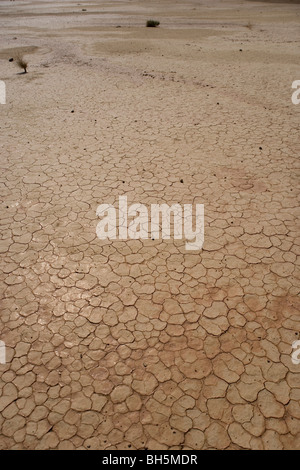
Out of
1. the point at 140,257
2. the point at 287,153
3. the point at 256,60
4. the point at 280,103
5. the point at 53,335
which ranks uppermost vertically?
the point at 256,60

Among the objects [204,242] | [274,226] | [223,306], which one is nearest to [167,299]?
[223,306]

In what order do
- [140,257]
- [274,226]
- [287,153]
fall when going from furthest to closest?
[287,153], [274,226], [140,257]

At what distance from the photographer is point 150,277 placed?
366cm

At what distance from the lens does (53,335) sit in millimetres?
3115

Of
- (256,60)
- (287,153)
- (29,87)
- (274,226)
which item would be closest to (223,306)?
(274,226)

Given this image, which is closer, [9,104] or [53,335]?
[53,335]

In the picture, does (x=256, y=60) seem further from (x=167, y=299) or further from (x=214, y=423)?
(x=214, y=423)

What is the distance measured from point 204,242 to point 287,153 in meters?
3.18

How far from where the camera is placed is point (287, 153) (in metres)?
5.83

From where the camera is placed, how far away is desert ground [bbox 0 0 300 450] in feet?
8.36

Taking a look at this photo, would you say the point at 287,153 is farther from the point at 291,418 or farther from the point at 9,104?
the point at 9,104

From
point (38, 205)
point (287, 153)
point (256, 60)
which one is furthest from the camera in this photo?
point (256, 60)

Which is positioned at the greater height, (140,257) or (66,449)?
(140,257)

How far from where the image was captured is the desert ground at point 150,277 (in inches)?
100
